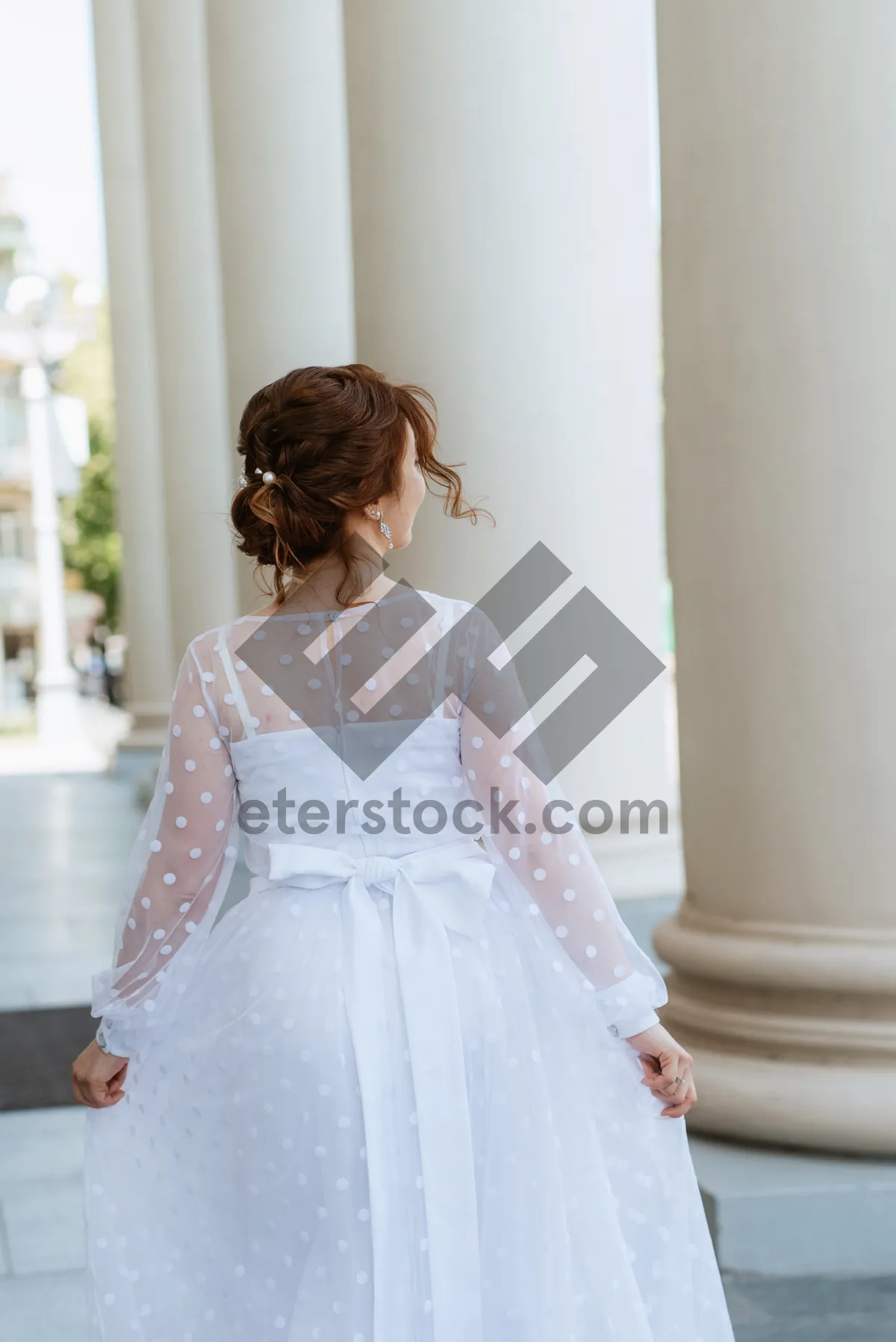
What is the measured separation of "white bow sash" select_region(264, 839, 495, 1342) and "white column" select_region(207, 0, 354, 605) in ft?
32.7

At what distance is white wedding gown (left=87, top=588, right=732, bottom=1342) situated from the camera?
4.66 metres

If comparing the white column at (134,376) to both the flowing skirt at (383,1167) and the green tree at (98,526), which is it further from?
the green tree at (98,526)

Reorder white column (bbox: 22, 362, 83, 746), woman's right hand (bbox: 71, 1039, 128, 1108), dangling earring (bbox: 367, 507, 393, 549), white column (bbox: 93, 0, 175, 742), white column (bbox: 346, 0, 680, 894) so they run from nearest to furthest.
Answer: dangling earring (bbox: 367, 507, 393, 549) → woman's right hand (bbox: 71, 1039, 128, 1108) → white column (bbox: 346, 0, 680, 894) → white column (bbox: 93, 0, 175, 742) → white column (bbox: 22, 362, 83, 746)

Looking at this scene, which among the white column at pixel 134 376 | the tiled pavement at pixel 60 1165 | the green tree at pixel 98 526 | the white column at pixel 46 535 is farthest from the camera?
the green tree at pixel 98 526

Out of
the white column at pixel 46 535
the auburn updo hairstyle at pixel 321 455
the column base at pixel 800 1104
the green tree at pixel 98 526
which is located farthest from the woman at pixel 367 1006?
the green tree at pixel 98 526

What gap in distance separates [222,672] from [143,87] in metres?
20.5

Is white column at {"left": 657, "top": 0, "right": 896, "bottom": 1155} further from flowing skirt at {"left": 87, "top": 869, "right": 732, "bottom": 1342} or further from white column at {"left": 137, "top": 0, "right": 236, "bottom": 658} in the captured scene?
white column at {"left": 137, "top": 0, "right": 236, "bottom": 658}

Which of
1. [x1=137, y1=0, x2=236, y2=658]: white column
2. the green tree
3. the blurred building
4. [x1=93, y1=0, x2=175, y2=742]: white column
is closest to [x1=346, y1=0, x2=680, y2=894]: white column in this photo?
the blurred building

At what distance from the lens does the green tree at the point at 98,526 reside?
92312mm

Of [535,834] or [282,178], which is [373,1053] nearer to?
[535,834]

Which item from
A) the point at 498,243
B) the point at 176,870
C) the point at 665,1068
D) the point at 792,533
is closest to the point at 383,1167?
the point at 665,1068

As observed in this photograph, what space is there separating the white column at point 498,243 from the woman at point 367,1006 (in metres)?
4.49

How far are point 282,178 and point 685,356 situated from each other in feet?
25.6

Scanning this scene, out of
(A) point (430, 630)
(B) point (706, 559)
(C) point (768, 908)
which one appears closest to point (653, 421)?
(B) point (706, 559)
